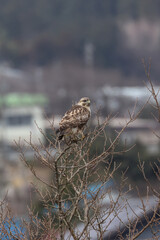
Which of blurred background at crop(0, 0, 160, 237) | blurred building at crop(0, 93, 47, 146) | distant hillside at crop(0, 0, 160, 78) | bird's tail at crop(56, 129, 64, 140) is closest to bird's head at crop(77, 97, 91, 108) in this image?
bird's tail at crop(56, 129, 64, 140)

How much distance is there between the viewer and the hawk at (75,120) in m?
6.37

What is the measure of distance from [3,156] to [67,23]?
3432 centimetres

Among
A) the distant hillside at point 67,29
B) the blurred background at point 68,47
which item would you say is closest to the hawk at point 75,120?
the blurred background at point 68,47

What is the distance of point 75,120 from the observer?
6715 millimetres

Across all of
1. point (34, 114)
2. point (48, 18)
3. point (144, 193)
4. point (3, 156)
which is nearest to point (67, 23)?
point (48, 18)

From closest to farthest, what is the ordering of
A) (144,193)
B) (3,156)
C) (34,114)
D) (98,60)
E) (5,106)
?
(144,193)
(3,156)
(34,114)
(5,106)
(98,60)

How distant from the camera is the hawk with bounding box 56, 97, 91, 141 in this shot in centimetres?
637

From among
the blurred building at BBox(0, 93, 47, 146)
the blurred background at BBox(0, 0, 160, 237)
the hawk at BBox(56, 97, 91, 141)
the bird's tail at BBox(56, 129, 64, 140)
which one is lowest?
the bird's tail at BBox(56, 129, 64, 140)

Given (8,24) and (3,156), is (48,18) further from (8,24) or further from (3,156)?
(3,156)

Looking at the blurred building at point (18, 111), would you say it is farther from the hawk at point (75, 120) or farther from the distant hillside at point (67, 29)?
the hawk at point (75, 120)

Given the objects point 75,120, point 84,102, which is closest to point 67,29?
point 84,102

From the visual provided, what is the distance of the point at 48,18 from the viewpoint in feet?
229

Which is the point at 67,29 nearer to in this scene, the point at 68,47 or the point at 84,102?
the point at 68,47

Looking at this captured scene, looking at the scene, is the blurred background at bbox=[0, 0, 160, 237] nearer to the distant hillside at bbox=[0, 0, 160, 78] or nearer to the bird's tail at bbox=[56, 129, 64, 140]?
the distant hillside at bbox=[0, 0, 160, 78]
